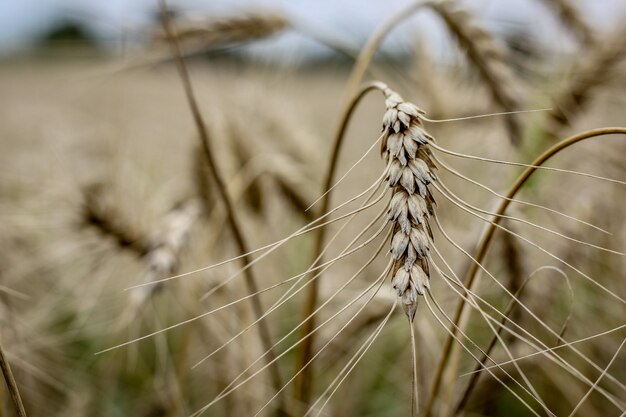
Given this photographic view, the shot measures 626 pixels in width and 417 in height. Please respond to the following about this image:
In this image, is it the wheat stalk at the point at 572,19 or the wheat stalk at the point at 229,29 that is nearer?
the wheat stalk at the point at 229,29

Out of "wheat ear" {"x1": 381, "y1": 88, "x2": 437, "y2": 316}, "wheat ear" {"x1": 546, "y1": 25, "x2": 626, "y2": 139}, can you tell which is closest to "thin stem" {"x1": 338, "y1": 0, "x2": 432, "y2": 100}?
"wheat ear" {"x1": 381, "y1": 88, "x2": 437, "y2": 316}

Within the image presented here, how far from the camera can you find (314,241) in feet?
2.72

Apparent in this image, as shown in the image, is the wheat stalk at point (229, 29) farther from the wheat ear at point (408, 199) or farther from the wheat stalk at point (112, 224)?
the wheat ear at point (408, 199)

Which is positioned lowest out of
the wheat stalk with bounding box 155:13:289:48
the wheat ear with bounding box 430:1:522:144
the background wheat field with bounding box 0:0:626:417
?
the background wheat field with bounding box 0:0:626:417

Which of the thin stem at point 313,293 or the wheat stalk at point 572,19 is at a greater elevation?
the wheat stalk at point 572,19

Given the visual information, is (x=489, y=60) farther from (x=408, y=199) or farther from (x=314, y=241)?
(x=408, y=199)

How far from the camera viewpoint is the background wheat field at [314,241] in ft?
2.97

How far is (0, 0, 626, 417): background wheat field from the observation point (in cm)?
91

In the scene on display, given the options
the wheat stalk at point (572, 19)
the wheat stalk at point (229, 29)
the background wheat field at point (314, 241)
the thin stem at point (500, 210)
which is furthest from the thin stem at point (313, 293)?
the wheat stalk at point (572, 19)

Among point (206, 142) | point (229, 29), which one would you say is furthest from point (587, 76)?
point (206, 142)

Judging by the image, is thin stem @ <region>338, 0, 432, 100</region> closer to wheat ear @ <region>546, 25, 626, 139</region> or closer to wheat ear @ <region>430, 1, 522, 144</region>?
wheat ear @ <region>430, 1, 522, 144</region>

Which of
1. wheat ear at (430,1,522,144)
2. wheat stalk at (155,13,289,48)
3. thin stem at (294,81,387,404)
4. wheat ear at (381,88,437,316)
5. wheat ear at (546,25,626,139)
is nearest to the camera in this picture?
wheat ear at (381,88,437,316)

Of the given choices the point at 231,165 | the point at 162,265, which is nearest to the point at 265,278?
the point at 231,165

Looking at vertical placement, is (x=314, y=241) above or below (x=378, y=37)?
below
